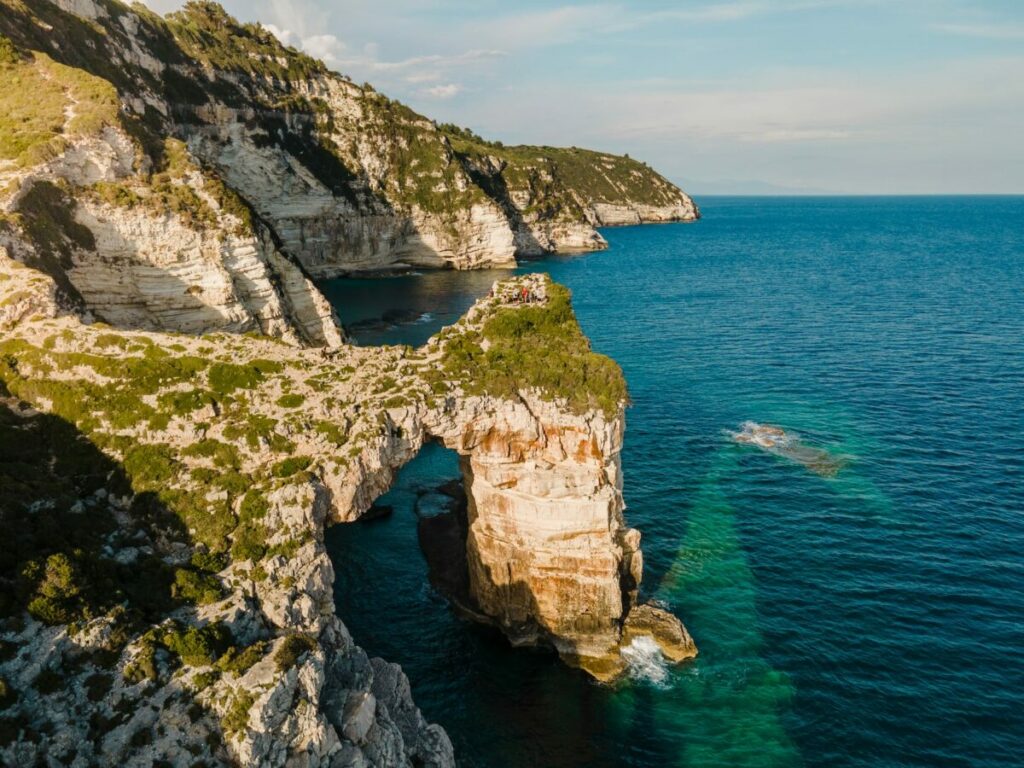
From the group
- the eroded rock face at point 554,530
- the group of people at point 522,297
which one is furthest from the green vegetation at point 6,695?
the group of people at point 522,297

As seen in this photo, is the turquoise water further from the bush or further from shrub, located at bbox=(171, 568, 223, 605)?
the bush

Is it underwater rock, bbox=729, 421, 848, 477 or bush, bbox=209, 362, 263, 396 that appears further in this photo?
underwater rock, bbox=729, 421, 848, 477

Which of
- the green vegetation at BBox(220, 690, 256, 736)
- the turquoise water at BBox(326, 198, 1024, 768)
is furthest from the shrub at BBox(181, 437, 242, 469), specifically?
the turquoise water at BBox(326, 198, 1024, 768)

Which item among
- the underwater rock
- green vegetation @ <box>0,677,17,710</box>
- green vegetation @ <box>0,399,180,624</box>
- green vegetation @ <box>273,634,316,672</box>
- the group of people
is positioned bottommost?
the underwater rock

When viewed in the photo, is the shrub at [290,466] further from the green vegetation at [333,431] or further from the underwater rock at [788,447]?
the underwater rock at [788,447]

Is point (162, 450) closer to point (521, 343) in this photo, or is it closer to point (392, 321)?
point (521, 343)
